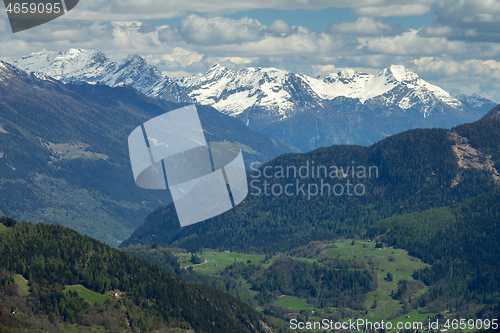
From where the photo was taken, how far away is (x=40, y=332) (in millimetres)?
199500

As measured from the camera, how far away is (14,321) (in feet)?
645

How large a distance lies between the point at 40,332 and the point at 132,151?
8105 centimetres

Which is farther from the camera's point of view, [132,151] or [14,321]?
[14,321]

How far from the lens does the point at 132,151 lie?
146 metres

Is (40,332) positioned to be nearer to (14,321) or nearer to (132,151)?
(14,321)

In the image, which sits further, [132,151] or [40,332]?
[40,332]

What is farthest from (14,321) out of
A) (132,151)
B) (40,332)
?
(132,151)

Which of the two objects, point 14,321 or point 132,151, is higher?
point 132,151

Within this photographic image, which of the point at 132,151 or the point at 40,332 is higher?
the point at 132,151

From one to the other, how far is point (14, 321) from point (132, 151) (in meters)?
79.9
